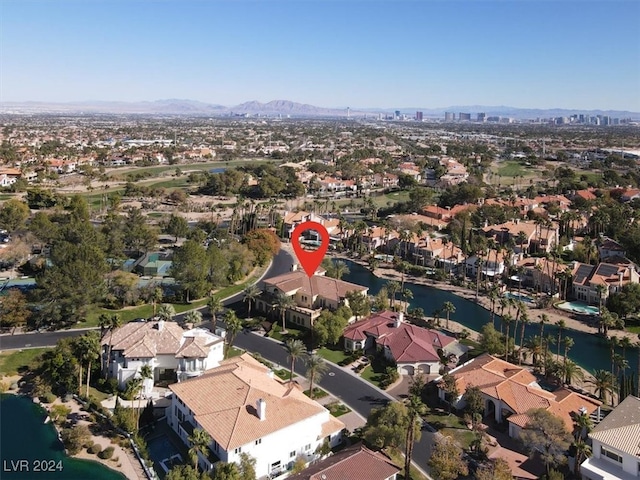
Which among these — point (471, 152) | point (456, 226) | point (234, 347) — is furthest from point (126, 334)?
point (471, 152)

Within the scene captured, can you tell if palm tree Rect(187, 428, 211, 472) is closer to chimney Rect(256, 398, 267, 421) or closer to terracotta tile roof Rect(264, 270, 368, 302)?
chimney Rect(256, 398, 267, 421)

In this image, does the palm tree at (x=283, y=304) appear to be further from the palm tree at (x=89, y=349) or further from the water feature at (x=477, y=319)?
the palm tree at (x=89, y=349)

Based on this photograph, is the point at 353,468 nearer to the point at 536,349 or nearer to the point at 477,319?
the point at 536,349

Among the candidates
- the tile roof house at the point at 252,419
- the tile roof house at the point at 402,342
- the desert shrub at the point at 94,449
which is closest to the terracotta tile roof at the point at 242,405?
the tile roof house at the point at 252,419

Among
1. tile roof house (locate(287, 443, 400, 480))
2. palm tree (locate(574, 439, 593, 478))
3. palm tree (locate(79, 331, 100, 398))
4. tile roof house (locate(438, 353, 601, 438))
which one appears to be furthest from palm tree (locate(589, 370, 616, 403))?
palm tree (locate(79, 331, 100, 398))

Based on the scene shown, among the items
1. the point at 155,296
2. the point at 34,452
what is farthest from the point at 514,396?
the point at 155,296

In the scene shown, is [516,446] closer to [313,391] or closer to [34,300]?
[313,391]
